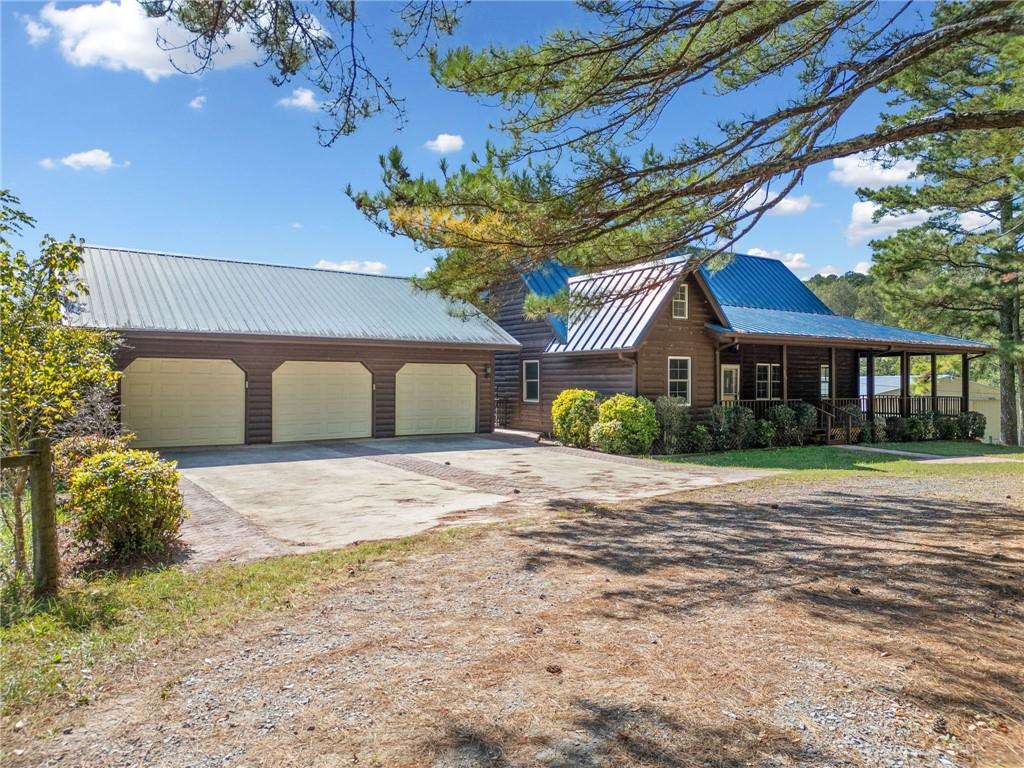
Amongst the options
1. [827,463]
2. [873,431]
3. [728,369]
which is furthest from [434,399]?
[873,431]

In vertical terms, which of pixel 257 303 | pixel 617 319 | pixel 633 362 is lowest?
pixel 633 362

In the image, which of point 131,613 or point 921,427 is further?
point 921,427

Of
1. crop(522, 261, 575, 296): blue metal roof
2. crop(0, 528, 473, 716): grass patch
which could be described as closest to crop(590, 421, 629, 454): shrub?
crop(522, 261, 575, 296): blue metal roof

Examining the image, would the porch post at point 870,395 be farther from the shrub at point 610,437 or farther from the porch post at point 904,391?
the shrub at point 610,437

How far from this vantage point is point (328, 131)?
532 cm

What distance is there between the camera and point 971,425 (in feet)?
71.3

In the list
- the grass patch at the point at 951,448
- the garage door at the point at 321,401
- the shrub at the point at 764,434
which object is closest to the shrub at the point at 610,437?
the shrub at the point at 764,434

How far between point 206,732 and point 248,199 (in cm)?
1574

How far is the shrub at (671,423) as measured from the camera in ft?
52.0

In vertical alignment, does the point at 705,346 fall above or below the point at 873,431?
above

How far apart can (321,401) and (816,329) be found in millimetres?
14949

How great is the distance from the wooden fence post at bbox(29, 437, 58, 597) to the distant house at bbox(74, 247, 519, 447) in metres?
7.55

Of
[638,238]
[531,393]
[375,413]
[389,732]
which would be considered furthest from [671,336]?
[389,732]

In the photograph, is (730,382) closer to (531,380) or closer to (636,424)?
(636,424)
